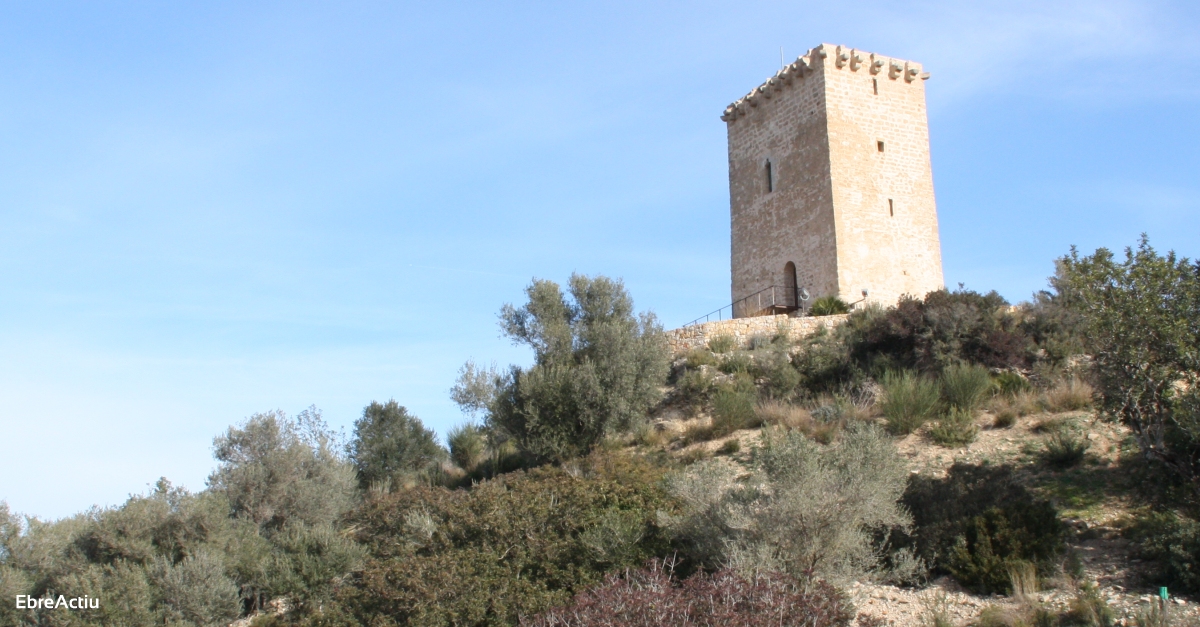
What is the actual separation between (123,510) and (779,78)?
1705 cm

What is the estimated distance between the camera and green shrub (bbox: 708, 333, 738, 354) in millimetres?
20750

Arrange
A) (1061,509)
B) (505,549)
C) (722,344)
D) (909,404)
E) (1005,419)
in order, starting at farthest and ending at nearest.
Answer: (722,344), (909,404), (1005,419), (1061,509), (505,549)

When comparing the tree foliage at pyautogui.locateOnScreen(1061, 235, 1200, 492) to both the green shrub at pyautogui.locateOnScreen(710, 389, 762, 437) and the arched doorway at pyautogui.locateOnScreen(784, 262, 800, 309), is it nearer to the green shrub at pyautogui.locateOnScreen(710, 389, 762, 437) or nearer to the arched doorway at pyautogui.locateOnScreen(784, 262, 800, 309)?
the green shrub at pyautogui.locateOnScreen(710, 389, 762, 437)

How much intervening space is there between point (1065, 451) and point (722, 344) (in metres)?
8.41

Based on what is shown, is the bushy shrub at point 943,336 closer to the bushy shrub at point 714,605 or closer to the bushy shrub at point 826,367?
the bushy shrub at point 826,367

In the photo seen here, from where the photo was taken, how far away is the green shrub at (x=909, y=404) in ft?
51.4

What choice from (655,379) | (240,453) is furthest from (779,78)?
(240,453)

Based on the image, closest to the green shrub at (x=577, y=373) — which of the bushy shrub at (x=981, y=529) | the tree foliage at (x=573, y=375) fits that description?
the tree foliage at (x=573, y=375)

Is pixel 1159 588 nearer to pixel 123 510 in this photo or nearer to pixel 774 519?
pixel 774 519

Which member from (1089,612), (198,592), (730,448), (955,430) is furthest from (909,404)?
Result: (198,592)

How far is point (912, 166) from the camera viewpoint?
2375 centimetres

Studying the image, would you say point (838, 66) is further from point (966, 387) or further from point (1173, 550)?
point (1173, 550)

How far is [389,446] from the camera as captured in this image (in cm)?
1984

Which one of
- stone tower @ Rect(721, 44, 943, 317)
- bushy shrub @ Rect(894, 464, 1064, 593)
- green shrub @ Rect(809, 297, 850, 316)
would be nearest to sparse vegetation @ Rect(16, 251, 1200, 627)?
bushy shrub @ Rect(894, 464, 1064, 593)
